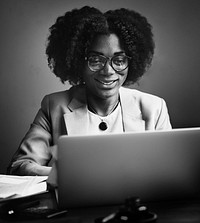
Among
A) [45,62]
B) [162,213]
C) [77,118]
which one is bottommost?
[162,213]

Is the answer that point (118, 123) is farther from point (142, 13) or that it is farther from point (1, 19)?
point (1, 19)

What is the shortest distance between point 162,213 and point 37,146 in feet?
4.13

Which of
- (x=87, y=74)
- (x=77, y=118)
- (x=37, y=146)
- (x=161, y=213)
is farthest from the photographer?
(x=87, y=74)

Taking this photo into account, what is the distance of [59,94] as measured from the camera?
2590mm

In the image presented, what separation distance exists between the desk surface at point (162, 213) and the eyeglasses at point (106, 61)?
1.35 m

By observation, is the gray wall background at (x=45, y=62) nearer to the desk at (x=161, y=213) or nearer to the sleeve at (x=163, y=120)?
the sleeve at (x=163, y=120)

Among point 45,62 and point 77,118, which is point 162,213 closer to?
point 77,118

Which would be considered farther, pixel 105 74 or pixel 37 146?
pixel 105 74

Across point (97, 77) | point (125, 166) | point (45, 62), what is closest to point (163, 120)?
point (97, 77)

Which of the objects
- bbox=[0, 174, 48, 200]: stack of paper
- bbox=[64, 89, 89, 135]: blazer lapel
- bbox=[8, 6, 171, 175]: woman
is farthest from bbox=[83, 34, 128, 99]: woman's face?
bbox=[0, 174, 48, 200]: stack of paper

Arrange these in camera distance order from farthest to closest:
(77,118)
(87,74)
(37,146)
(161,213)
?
(87,74) → (77,118) → (37,146) → (161,213)

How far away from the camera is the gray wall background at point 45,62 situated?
2.68 meters

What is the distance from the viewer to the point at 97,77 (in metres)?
2.59

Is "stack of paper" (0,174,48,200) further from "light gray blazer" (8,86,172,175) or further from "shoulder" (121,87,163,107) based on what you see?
"shoulder" (121,87,163,107)
